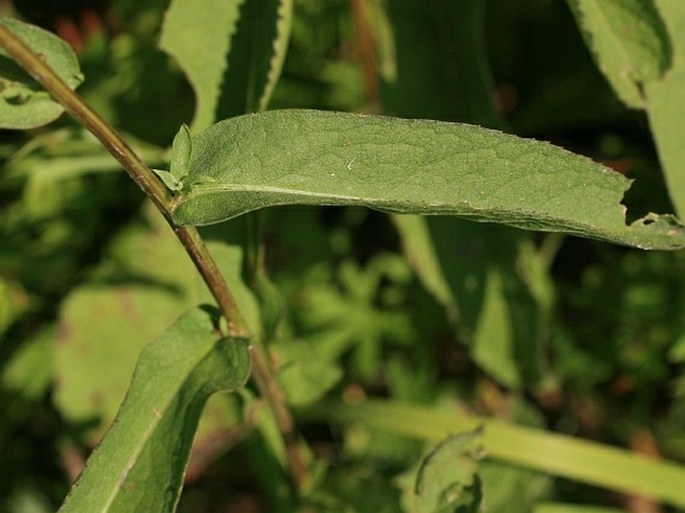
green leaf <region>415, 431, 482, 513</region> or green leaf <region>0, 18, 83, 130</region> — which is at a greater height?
green leaf <region>0, 18, 83, 130</region>

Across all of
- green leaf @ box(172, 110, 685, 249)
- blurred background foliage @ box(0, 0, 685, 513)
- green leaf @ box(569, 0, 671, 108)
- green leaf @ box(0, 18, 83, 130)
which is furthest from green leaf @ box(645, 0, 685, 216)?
green leaf @ box(0, 18, 83, 130)

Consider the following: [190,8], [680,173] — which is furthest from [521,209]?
[190,8]

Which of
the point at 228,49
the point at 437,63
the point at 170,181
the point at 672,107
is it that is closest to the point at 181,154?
the point at 170,181

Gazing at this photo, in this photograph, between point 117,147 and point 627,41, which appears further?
point 627,41

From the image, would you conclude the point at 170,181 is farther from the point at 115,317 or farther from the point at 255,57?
the point at 115,317

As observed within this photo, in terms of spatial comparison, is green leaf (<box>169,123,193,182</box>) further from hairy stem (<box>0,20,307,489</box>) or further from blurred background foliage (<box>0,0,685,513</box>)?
blurred background foliage (<box>0,0,685,513</box>)

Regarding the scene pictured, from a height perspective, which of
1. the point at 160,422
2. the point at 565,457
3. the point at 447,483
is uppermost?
the point at 160,422
